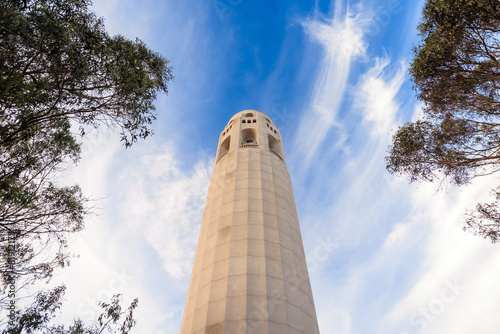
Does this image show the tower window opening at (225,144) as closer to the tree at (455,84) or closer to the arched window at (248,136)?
the arched window at (248,136)

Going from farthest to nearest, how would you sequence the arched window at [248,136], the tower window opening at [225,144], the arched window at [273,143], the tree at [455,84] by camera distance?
the arched window at [248,136]
the tower window opening at [225,144]
the arched window at [273,143]
the tree at [455,84]

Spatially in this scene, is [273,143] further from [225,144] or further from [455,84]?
[455,84]

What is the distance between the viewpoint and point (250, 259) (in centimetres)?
1444

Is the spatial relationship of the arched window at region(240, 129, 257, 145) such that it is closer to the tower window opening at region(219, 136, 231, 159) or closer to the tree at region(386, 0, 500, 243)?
the tower window opening at region(219, 136, 231, 159)

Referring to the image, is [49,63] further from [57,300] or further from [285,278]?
[285,278]

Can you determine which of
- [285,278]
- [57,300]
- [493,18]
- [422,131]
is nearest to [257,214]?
[285,278]

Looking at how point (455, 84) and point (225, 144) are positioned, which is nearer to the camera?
point (455, 84)

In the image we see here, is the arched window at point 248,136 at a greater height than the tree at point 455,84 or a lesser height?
greater

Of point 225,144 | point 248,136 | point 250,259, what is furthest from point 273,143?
point 250,259

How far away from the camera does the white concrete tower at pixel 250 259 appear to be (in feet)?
40.4

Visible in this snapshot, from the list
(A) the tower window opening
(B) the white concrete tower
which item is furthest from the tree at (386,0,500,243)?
(A) the tower window opening

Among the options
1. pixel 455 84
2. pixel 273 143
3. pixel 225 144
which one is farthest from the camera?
pixel 273 143

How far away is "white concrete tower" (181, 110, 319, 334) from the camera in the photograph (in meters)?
12.3

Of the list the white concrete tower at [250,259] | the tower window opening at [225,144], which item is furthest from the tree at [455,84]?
the tower window opening at [225,144]
